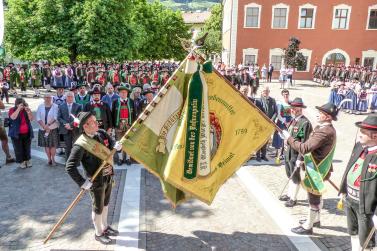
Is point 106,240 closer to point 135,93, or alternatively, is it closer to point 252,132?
point 252,132

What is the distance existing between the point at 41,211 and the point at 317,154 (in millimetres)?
5262

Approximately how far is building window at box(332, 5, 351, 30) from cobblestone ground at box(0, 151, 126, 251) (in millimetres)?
33274

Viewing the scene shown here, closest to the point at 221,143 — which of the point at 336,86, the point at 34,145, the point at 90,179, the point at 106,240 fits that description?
the point at 90,179

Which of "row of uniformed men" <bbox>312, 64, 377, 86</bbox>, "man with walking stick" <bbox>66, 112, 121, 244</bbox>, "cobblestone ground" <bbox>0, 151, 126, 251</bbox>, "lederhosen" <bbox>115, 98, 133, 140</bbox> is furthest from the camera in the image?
"row of uniformed men" <bbox>312, 64, 377, 86</bbox>

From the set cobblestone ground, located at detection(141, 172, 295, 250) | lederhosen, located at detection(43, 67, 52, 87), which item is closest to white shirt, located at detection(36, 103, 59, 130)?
cobblestone ground, located at detection(141, 172, 295, 250)

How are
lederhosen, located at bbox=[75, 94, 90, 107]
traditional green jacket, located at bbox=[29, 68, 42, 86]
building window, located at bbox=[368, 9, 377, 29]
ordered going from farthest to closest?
building window, located at bbox=[368, 9, 377, 29] < traditional green jacket, located at bbox=[29, 68, 42, 86] < lederhosen, located at bbox=[75, 94, 90, 107]

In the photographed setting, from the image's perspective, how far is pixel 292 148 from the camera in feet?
22.7

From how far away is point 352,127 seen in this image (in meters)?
15.1

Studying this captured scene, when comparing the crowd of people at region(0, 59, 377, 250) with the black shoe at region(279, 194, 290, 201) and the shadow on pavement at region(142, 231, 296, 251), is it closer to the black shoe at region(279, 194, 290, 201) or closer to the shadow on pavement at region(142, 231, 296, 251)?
the black shoe at region(279, 194, 290, 201)

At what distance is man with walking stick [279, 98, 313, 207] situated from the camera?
6.82m

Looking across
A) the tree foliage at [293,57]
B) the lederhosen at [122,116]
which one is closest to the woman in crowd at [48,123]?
the lederhosen at [122,116]

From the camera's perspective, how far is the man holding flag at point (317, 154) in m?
5.68

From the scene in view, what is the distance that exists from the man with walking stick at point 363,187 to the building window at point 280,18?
33.6 meters

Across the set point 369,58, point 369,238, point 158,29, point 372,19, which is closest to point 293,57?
point 369,58
